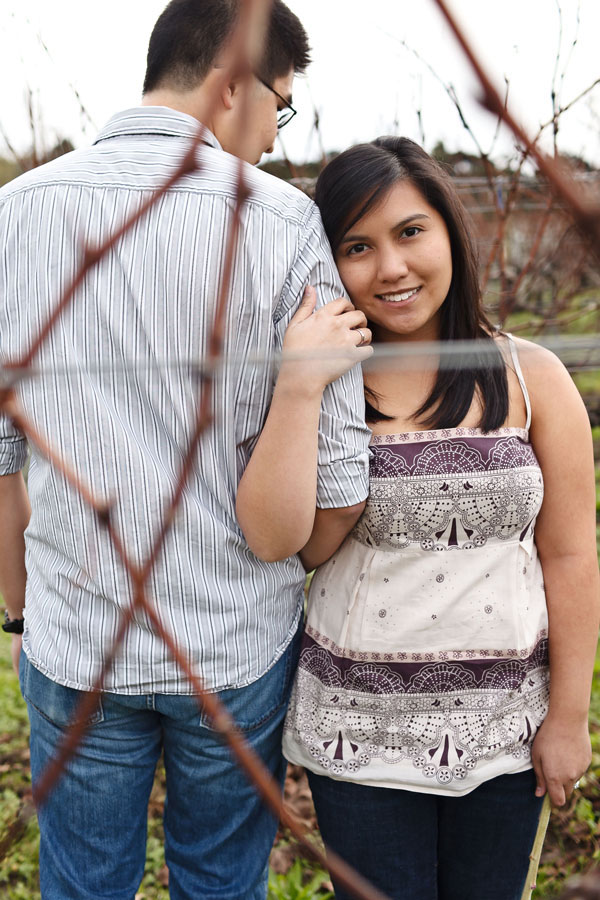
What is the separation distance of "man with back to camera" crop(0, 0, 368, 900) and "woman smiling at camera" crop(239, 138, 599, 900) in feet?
0.34

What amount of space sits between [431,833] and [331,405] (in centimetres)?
88

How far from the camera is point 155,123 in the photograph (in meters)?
1.26

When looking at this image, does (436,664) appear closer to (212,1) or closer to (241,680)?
(241,680)

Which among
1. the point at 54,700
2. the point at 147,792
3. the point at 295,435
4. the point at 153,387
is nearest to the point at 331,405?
the point at 295,435

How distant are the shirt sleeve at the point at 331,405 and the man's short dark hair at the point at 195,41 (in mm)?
293

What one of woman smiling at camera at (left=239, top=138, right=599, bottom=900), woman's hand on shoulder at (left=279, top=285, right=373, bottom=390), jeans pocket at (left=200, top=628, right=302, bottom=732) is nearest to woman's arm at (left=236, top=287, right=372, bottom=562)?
woman's hand on shoulder at (left=279, top=285, right=373, bottom=390)

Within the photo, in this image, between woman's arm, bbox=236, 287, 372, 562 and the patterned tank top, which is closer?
woman's arm, bbox=236, 287, 372, 562

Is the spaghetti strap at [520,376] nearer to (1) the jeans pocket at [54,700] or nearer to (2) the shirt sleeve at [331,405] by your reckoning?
(2) the shirt sleeve at [331,405]

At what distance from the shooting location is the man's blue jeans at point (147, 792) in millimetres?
1360

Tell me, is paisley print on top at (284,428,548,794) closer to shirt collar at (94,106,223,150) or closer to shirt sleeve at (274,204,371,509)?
shirt sleeve at (274,204,371,509)

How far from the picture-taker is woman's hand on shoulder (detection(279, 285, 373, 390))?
116cm

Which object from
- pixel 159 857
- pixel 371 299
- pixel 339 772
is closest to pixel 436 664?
Answer: pixel 339 772

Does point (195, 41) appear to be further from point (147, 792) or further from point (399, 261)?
point (147, 792)

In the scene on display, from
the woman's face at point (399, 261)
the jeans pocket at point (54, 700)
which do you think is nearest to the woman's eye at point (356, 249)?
the woman's face at point (399, 261)
